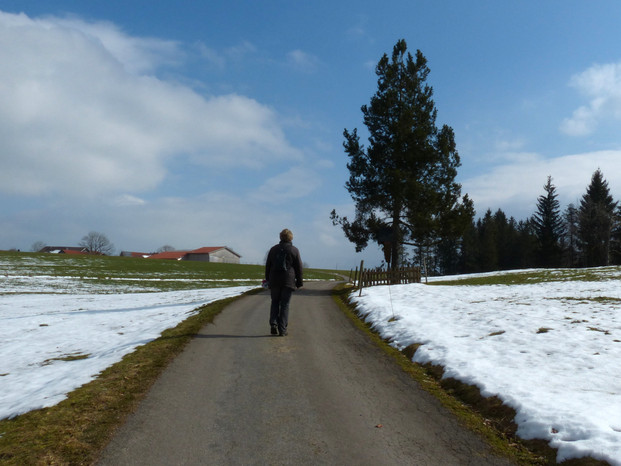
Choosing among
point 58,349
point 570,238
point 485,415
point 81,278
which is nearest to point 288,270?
point 485,415

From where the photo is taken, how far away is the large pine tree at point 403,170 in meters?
26.6

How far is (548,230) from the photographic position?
64125 mm

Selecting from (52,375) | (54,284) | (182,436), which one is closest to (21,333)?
(52,375)

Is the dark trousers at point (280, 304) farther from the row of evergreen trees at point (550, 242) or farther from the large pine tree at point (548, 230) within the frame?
the large pine tree at point (548, 230)

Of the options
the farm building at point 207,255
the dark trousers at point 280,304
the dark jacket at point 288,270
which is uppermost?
the farm building at point 207,255

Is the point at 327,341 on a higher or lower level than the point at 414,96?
lower

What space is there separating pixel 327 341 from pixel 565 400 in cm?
504

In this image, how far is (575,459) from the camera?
3.69m

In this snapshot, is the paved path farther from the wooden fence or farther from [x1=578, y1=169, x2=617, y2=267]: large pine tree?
[x1=578, y1=169, x2=617, y2=267]: large pine tree

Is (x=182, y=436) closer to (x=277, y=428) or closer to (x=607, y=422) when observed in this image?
(x=277, y=428)

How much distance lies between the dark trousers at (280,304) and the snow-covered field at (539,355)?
2.72m

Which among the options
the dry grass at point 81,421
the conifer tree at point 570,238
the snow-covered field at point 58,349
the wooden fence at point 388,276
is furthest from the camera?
the conifer tree at point 570,238

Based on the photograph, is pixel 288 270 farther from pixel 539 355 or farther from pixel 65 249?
pixel 65 249

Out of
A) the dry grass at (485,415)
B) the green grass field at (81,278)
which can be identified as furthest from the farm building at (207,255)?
the dry grass at (485,415)
